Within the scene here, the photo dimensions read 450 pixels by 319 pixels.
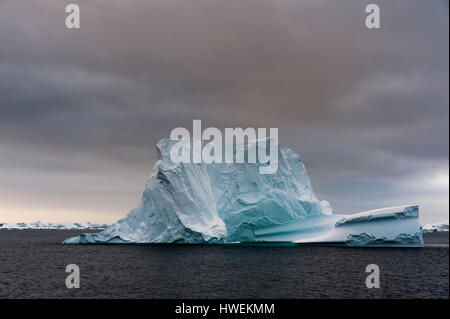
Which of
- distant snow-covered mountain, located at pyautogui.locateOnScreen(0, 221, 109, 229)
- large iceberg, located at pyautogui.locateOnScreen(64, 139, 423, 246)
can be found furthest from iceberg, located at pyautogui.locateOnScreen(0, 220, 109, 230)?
large iceberg, located at pyautogui.locateOnScreen(64, 139, 423, 246)

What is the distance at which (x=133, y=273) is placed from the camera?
29.0 m

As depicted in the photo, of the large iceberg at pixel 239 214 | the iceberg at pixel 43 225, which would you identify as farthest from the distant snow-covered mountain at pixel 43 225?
the large iceberg at pixel 239 214

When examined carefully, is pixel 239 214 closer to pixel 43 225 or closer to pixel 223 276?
pixel 223 276

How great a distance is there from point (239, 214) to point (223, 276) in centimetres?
2335

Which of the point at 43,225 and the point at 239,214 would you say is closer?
the point at 239,214

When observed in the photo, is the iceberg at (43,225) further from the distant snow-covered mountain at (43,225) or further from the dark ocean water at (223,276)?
the dark ocean water at (223,276)

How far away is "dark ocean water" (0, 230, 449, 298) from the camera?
2250 centimetres

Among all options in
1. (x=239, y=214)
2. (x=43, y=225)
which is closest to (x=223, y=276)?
(x=239, y=214)

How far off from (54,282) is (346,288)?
57.4ft

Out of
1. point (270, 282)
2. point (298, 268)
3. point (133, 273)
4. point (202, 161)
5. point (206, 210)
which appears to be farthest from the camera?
point (202, 161)

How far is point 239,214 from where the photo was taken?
50.9 meters
